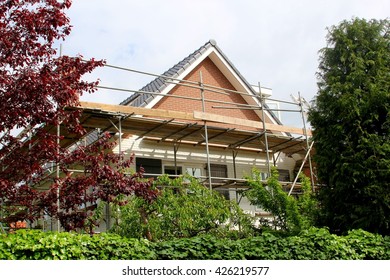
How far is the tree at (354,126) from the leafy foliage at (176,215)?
202 cm

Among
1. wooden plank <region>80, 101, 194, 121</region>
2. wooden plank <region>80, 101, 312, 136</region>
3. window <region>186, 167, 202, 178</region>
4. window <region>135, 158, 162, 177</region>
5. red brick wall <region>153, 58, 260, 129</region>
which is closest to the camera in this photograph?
wooden plank <region>80, 101, 194, 121</region>

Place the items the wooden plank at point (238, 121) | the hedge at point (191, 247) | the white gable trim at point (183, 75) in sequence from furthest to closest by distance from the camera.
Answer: the white gable trim at point (183, 75) < the wooden plank at point (238, 121) < the hedge at point (191, 247)

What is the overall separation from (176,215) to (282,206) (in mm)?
2535

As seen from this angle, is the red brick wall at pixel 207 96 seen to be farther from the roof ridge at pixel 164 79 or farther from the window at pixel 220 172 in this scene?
the window at pixel 220 172

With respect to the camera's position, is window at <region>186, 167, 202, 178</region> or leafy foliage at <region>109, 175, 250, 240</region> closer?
leafy foliage at <region>109, 175, 250, 240</region>

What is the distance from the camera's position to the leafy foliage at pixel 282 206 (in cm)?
1011

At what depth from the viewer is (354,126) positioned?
380 inches

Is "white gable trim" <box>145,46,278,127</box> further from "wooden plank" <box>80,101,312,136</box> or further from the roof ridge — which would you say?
"wooden plank" <box>80,101,312,136</box>

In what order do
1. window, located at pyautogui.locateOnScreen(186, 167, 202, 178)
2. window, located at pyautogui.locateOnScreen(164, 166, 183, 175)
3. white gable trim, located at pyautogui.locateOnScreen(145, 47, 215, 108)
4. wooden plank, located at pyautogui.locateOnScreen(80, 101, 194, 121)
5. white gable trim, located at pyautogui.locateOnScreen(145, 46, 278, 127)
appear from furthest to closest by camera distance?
1. white gable trim, located at pyautogui.locateOnScreen(145, 46, 278, 127)
2. window, located at pyautogui.locateOnScreen(186, 167, 202, 178)
3. window, located at pyautogui.locateOnScreen(164, 166, 183, 175)
4. white gable trim, located at pyautogui.locateOnScreen(145, 47, 215, 108)
5. wooden plank, located at pyautogui.locateOnScreen(80, 101, 194, 121)

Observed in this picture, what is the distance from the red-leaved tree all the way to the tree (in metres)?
4.11

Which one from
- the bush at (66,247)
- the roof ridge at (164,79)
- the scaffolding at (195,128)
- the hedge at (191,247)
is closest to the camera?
the bush at (66,247)

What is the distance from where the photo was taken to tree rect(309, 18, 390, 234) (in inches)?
356

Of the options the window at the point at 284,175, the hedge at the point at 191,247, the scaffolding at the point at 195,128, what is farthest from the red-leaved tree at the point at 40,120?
the window at the point at 284,175

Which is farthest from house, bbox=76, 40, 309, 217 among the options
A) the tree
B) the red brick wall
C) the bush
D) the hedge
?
the bush
